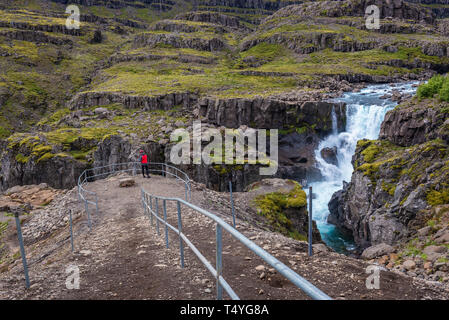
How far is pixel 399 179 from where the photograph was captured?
19.1 m

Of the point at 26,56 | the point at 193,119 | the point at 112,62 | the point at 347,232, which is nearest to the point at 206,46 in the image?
the point at 112,62

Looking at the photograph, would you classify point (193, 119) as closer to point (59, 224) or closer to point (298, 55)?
point (59, 224)

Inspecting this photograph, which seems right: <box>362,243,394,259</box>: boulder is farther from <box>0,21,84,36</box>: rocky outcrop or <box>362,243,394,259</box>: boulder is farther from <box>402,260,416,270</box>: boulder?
<box>0,21,84,36</box>: rocky outcrop

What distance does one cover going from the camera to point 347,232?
86.9 ft

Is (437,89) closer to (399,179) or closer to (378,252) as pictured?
(399,179)

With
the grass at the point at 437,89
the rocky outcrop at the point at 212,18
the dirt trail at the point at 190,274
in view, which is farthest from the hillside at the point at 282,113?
the rocky outcrop at the point at 212,18

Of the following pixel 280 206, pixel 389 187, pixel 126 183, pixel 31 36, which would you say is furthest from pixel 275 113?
pixel 31 36

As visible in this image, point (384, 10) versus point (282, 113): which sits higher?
point (384, 10)

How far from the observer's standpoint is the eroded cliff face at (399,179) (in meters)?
15.1

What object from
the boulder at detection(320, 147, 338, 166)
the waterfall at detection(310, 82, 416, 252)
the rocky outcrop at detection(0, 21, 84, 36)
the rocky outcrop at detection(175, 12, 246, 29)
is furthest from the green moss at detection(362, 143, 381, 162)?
the rocky outcrop at detection(175, 12, 246, 29)

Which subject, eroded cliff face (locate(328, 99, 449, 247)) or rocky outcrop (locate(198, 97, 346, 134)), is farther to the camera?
rocky outcrop (locate(198, 97, 346, 134))

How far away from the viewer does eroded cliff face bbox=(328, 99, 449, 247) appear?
596 inches
